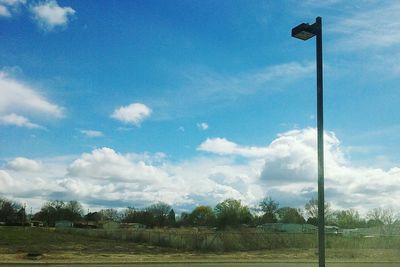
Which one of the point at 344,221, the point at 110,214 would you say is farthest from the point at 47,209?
the point at 344,221

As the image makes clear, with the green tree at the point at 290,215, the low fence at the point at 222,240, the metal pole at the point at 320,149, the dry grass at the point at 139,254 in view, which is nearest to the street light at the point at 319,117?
the metal pole at the point at 320,149

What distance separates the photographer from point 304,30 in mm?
10305

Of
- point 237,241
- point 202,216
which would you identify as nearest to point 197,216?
point 202,216

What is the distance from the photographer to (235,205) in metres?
128

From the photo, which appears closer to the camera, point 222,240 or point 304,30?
point 304,30

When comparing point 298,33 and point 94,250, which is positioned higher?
point 298,33

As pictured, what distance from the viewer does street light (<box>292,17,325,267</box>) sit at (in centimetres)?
947

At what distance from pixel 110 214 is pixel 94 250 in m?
105

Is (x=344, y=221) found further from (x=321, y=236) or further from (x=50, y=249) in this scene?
(x=321, y=236)

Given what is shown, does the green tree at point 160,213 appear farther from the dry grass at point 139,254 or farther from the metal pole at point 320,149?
the metal pole at point 320,149

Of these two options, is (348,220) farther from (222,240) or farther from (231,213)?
(222,240)

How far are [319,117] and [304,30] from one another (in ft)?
5.93

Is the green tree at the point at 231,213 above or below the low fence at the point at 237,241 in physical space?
above

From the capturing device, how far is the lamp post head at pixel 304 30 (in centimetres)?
1029
